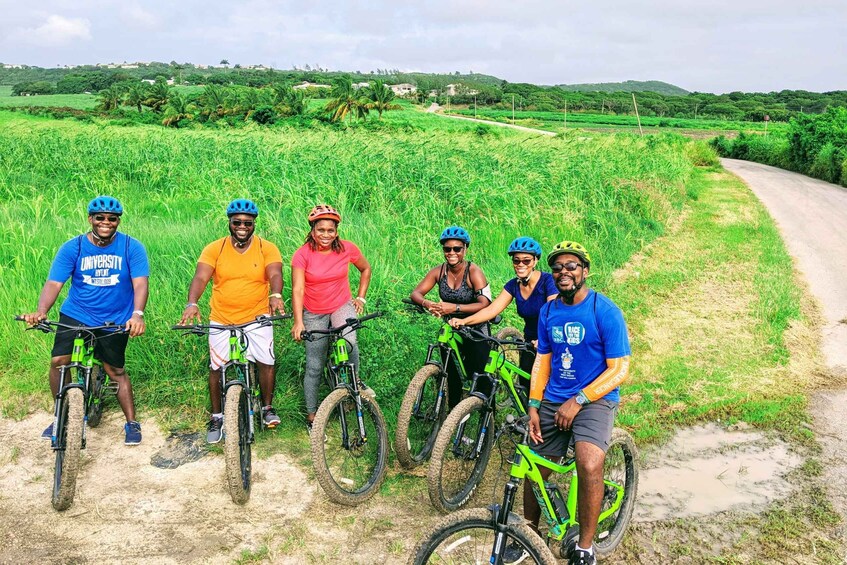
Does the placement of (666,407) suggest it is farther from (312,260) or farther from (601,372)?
(312,260)

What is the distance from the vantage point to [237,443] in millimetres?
4547

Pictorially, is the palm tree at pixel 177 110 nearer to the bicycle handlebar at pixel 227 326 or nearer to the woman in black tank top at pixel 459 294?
the bicycle handlebar at pixel 227 326

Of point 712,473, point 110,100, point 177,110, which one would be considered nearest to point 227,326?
point 712,473

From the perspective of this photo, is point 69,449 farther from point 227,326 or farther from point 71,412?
point 227,326

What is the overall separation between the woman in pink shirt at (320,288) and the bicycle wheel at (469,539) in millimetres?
2136

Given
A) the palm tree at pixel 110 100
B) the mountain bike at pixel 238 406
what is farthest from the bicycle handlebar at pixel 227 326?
the palm tree at pixel 110 100

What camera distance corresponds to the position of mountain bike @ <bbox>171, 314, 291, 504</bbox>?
14.9 ft

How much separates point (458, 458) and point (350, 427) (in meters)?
0.94

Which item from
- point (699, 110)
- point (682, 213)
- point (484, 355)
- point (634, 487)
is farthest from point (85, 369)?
point (699, 110)

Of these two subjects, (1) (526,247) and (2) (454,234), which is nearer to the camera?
(1) (526,247)

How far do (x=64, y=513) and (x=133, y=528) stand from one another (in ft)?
1.96

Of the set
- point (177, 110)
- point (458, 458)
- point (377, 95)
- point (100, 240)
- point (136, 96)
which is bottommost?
point (458, 458)

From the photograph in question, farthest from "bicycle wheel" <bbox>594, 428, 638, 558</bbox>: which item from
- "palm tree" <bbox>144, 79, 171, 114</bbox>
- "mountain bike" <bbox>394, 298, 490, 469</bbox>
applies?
"palm tree" <bbox>144, 79, 171, 114</bbox>

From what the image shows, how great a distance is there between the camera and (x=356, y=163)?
13250mm
